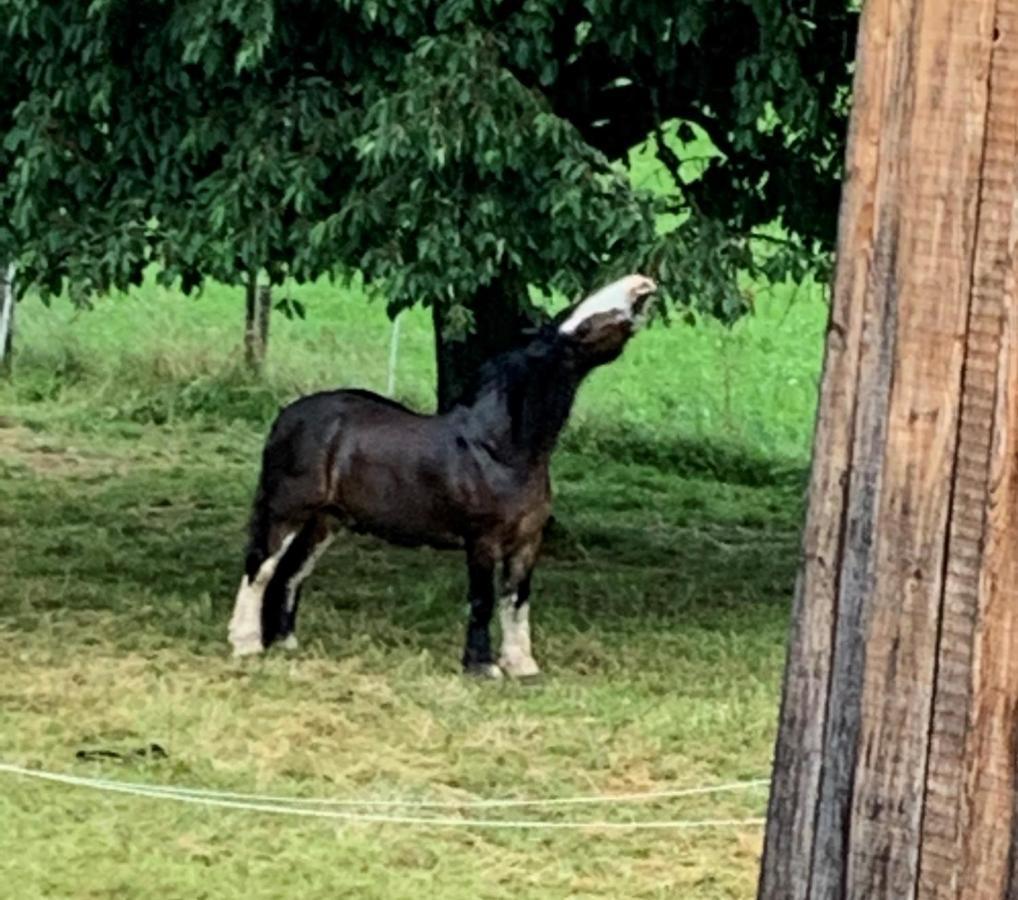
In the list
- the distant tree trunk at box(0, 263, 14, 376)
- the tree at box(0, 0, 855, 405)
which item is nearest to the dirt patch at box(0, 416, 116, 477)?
the distant tree trunk at box(0, 263, 14, 376)

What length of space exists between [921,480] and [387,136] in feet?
15.5

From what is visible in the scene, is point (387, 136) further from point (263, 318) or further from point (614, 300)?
point (263, 318)

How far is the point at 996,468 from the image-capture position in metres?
2.84

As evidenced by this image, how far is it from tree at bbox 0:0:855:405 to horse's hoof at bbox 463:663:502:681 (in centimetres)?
113

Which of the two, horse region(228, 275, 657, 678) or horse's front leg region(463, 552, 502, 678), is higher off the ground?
horse region(228, 275, 657, 678)

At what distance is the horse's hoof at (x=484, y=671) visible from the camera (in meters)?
7.96

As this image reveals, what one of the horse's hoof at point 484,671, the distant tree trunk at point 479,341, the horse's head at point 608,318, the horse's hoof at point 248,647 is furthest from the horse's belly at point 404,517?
the distant tree trunk at point 479,341

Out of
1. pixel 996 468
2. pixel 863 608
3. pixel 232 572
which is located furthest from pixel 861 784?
pixel 232 572

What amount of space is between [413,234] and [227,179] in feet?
2.42

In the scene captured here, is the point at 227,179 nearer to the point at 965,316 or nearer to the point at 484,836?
the point at 484,836

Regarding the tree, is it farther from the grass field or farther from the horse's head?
the grass field

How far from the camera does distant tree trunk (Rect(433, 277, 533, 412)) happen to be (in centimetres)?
959

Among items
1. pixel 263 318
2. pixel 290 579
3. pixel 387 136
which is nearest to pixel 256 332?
pixel 263 318

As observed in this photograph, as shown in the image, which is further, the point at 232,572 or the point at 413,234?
the point at 232,572
